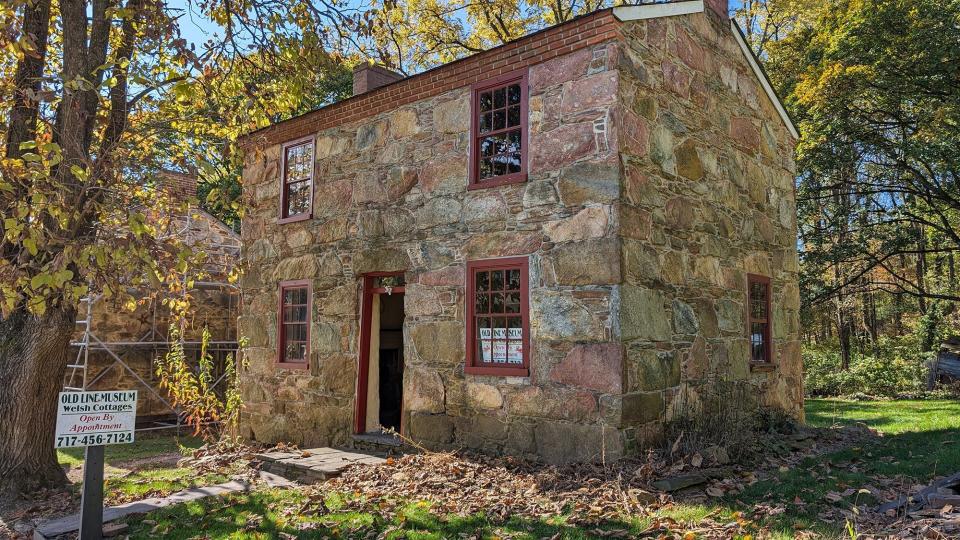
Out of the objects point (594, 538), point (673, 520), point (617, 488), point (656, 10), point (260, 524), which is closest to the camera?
point (594, 538)

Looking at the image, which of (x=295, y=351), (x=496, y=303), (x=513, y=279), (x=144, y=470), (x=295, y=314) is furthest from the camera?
(x=295, y=314)

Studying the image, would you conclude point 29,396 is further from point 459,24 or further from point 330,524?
point 459,24

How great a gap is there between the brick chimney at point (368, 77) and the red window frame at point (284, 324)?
3281 millimetres

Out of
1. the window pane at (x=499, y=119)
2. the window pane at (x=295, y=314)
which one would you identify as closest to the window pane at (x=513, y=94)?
the window pane at (x=499, y=119)

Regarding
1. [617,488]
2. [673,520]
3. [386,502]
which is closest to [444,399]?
[386,502]

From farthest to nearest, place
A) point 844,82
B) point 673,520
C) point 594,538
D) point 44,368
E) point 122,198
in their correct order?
point 844,82 → point 44,368 → point 122,198 → point 673,520 → point 594,538

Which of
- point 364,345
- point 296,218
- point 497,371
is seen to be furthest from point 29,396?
point 497,371

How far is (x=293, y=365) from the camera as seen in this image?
11117 mm

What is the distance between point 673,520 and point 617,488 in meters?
0.95

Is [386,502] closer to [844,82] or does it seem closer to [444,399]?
[444,399]

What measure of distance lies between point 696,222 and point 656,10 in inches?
109

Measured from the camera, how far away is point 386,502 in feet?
21.4

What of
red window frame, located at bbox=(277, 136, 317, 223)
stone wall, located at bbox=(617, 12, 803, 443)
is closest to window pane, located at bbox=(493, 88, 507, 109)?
stone wall, located at bbox=(617, 12, 803, 443)

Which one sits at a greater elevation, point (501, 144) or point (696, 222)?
point (501, 144)
